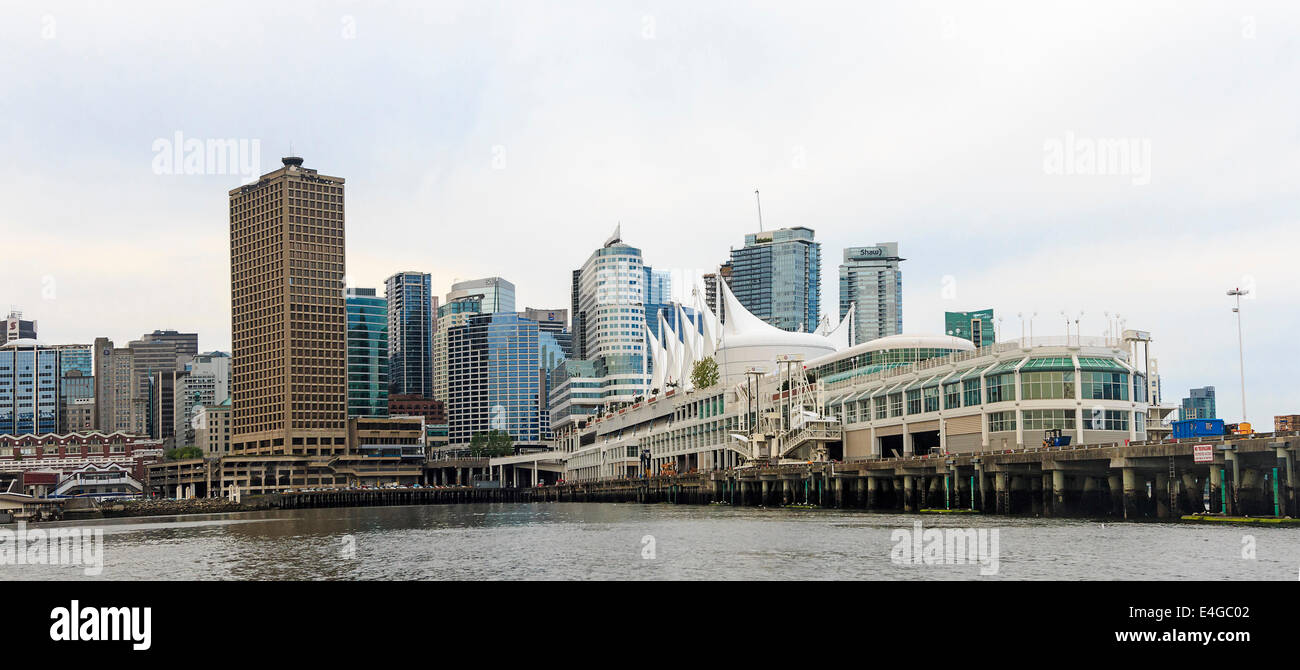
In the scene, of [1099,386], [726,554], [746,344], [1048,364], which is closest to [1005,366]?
[1048,364]

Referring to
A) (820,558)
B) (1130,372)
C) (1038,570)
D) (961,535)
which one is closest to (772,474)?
(1130,372)

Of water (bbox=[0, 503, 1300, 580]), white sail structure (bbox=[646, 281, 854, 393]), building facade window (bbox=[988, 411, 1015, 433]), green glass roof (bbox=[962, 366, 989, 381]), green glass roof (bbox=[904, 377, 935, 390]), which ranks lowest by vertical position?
water (bbox=[0, 503, 1300, 580])

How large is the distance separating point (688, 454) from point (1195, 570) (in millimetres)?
121825

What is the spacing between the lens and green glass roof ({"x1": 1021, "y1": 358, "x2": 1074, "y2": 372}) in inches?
2988

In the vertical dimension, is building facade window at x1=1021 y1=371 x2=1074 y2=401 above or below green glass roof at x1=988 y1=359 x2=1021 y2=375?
below

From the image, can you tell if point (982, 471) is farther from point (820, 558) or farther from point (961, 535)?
point (820, 558)

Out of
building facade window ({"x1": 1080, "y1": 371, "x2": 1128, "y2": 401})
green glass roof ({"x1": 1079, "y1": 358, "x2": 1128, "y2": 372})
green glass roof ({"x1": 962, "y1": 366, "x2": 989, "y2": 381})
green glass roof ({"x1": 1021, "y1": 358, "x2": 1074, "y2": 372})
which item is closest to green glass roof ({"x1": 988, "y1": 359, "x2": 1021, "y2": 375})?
green glass roof ({"x1": 1021, "y1": 358, "x2": 1074, "y2": 372})

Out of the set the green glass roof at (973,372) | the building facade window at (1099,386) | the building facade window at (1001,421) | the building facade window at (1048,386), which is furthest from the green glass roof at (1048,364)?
the green glass roof at (973,372)
